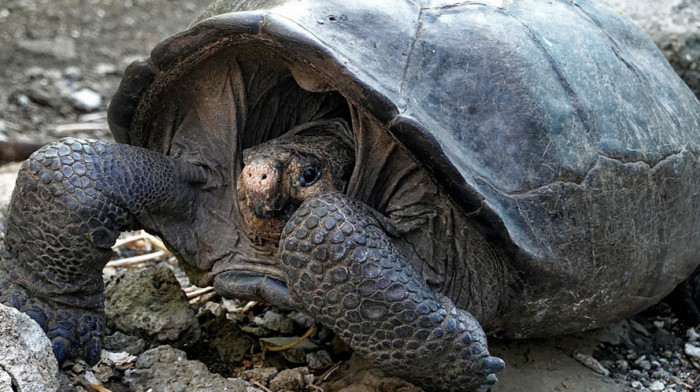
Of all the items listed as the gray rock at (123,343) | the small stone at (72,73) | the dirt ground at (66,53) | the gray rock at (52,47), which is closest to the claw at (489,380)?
the gray rock at (123,343)

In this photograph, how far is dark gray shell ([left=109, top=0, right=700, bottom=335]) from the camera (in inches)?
107

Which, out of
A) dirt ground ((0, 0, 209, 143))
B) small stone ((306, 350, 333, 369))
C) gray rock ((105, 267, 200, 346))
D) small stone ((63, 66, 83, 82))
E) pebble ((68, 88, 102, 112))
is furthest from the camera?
small stone ((63, 66, 83, 82))

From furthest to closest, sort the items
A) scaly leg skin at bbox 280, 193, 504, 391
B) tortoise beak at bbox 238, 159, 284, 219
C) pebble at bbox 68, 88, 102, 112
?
pebble at bbox 68, 88, 102, 112 < tortoise beak at bbox 238, 159, 284, 219 < scaly leg skin at bbox 280, 193, 504, 391

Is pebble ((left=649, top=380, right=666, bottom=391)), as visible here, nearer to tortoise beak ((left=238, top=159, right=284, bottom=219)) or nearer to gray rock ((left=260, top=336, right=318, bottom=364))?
gray rock ((left=260, top=336, right=318, bottom=364))

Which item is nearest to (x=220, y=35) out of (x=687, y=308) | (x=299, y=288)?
(x=299, y=288)

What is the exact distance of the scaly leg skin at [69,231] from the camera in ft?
9.46

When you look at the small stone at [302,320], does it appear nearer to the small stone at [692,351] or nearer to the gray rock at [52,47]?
the small stone at [692,351]

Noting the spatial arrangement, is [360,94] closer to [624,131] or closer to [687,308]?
[624,131]

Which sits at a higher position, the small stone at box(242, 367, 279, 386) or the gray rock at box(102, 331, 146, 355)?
the gray rock at box(102, 331, 146, 355)

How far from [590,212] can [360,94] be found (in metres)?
0.95

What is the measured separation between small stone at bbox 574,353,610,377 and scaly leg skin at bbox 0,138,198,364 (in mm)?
1831

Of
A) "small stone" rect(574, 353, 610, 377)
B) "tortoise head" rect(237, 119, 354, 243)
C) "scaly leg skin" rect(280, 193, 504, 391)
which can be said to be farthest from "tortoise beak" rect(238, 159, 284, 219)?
"small stone" rect(574, 353, 610, 377)

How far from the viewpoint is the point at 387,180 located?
118 inches

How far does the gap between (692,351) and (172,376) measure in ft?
7.29
